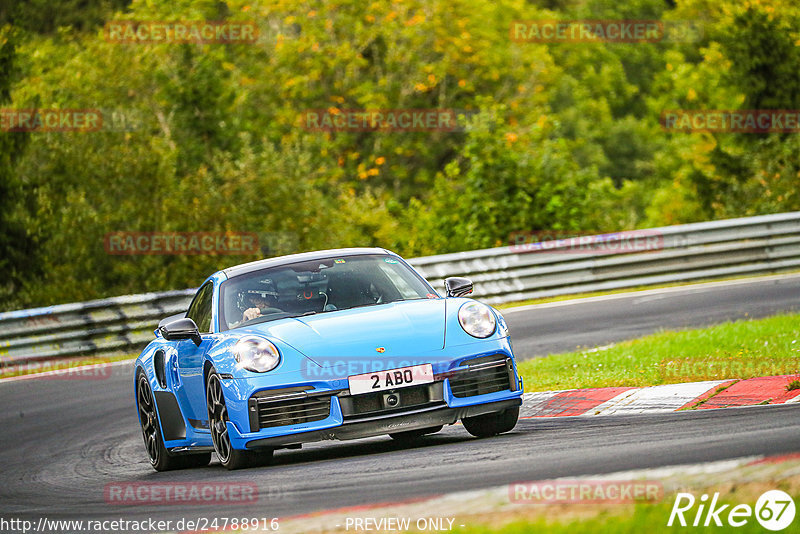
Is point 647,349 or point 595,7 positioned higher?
point 595,7

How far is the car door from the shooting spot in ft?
27.7

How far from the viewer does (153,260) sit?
2430cm

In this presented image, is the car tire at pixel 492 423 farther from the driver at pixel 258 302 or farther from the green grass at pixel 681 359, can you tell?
the green grass at pixel 681 359

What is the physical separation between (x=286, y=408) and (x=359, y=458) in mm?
648

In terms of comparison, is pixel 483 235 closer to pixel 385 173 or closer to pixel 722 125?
pixel 722 125

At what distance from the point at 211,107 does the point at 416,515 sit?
2980 cm

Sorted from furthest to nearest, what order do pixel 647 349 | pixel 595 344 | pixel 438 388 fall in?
1. pixel 595 344
2. pixel 647 349
3. pixel 438 388

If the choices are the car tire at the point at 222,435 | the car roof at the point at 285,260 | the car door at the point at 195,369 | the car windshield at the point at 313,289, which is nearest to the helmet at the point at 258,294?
the car windshield at the point at 313,289

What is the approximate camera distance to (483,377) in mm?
7891

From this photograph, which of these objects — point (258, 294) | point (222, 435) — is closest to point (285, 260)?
point (258, 294)

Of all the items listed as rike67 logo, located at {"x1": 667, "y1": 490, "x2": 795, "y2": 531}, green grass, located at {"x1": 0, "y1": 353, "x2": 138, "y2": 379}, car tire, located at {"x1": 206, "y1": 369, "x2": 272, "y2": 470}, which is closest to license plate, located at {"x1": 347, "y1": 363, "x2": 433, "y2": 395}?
car tire, located at {"x1": 206, "y1": 369, "x2": 272, "y2": 470}

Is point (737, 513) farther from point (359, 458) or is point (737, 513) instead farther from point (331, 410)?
point (359, 458)

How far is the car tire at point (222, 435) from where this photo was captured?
7883 mm

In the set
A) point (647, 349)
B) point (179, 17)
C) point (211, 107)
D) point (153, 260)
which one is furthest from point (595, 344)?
point (179, 17)
